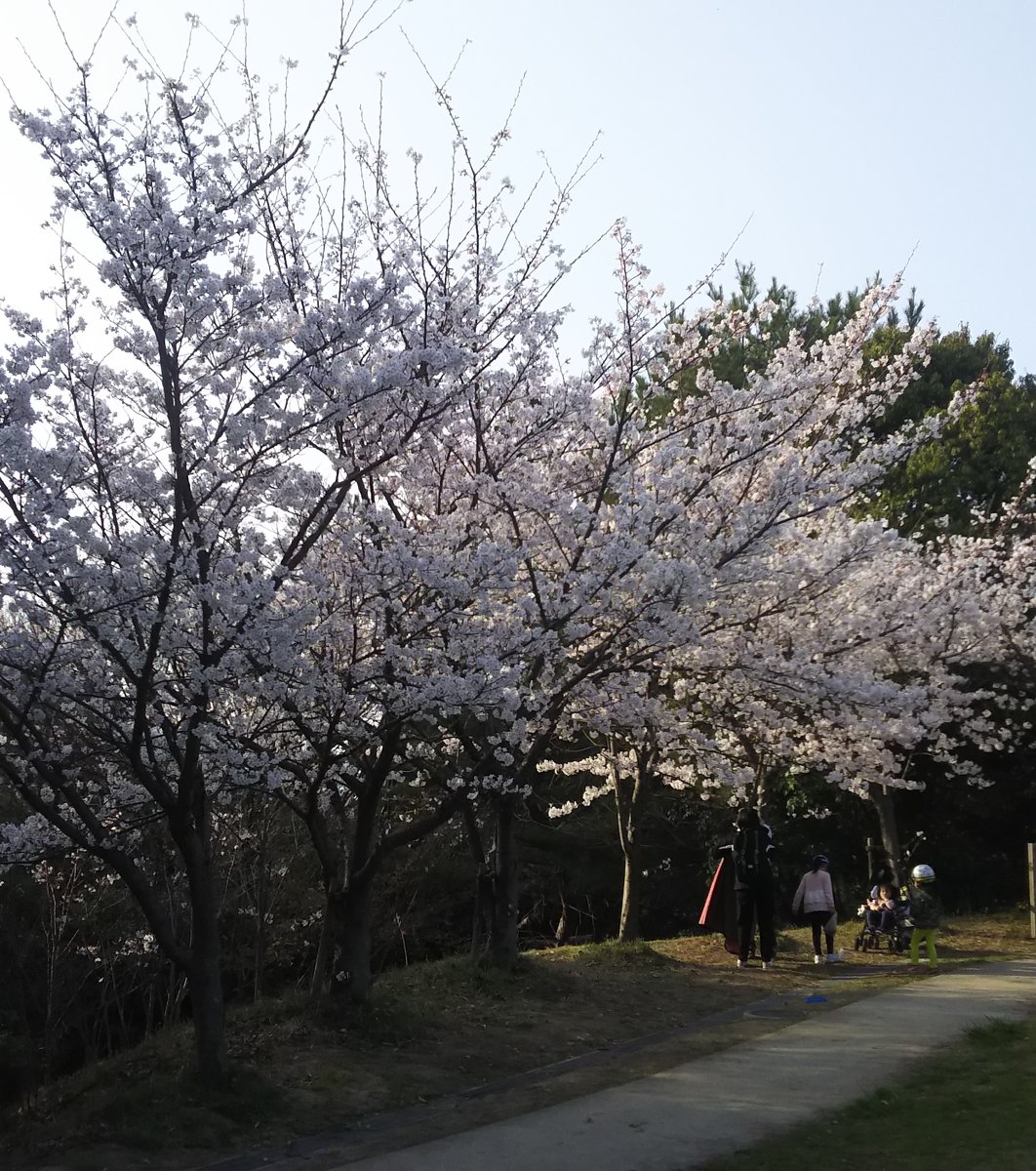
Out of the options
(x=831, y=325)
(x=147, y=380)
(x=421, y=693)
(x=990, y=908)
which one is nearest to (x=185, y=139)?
(x=147, y=380)

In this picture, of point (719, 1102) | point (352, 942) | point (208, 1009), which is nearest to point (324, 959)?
point (352, 942)

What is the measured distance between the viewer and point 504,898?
38.2 feet

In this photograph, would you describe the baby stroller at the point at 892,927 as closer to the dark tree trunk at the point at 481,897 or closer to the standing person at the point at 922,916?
the standing person at the point at 922,916

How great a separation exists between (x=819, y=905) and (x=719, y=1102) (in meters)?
6.68

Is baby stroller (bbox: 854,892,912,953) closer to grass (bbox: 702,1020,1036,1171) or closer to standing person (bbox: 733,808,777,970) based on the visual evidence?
standing person (bbox: 733,808,777,970)

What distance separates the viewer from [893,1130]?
5961mm

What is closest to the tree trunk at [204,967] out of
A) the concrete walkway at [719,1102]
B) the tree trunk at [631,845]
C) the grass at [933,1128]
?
the concrete walkway at [719,1102]

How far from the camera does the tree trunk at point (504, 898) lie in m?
11.6

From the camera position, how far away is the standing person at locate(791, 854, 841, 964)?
1309cm

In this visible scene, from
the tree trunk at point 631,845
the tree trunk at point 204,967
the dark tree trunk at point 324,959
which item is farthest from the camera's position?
the tree trunk at point 631,845

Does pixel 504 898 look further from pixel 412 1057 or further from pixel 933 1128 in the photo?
pixel 933 1128

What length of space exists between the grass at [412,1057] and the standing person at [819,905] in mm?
321

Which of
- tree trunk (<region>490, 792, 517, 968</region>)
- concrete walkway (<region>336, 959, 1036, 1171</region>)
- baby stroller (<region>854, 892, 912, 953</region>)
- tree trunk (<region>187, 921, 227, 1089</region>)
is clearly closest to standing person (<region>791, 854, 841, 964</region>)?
baby stroller (<region>854, 892, 912, 953</region>)

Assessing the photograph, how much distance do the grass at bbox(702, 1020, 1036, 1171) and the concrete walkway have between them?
0.21 meters
